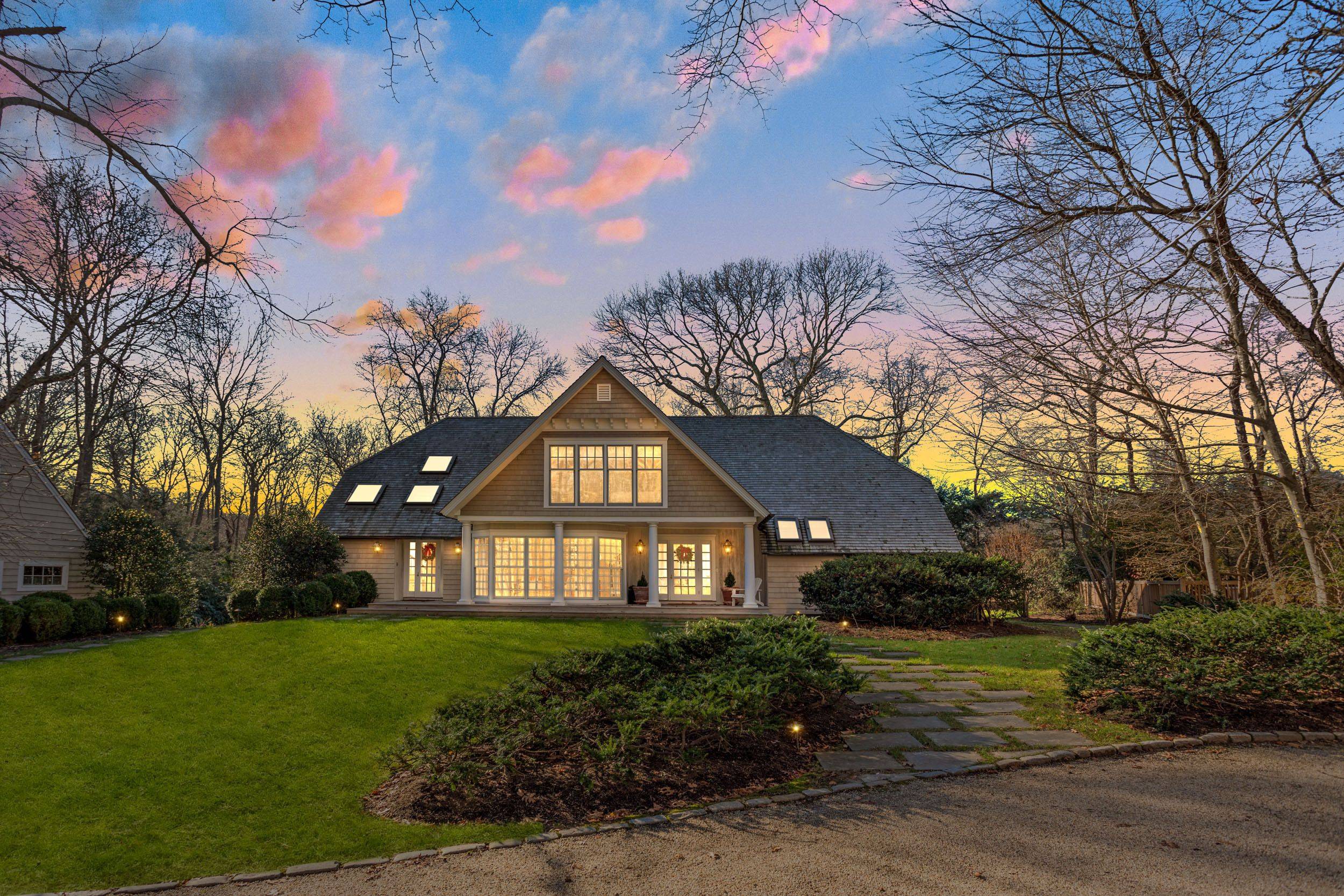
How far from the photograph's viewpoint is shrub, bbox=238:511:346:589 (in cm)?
1834

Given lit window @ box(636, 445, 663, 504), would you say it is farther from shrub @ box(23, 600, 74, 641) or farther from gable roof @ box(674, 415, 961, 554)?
shrub @ box(23, 600, 74, 641)

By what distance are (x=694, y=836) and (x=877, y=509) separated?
712 inches

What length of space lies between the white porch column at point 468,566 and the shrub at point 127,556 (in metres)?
7.13

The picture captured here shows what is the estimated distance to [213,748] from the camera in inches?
277

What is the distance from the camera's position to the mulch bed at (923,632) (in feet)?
50.1

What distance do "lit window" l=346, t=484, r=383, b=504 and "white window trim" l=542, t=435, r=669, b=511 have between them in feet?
21.0

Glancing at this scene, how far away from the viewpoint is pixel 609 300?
33156 millimetres

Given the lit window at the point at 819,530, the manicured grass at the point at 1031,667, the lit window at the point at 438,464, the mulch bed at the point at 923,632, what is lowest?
the mulch bed at the point at 923,632

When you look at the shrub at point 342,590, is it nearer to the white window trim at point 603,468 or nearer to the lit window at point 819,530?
the white window trim at point 603,468

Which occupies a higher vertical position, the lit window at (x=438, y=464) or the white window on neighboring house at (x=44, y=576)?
the lit window at (x=438, y=464)

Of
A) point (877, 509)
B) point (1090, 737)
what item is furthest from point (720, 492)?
point (1090, 737)

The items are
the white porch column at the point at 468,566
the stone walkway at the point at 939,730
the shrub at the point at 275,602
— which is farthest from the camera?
the white porch column at the point at 468,566

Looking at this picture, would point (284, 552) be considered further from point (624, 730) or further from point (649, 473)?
point (624, 730)

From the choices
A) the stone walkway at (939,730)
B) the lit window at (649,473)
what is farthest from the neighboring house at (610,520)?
the stone walkway at (939,730)
